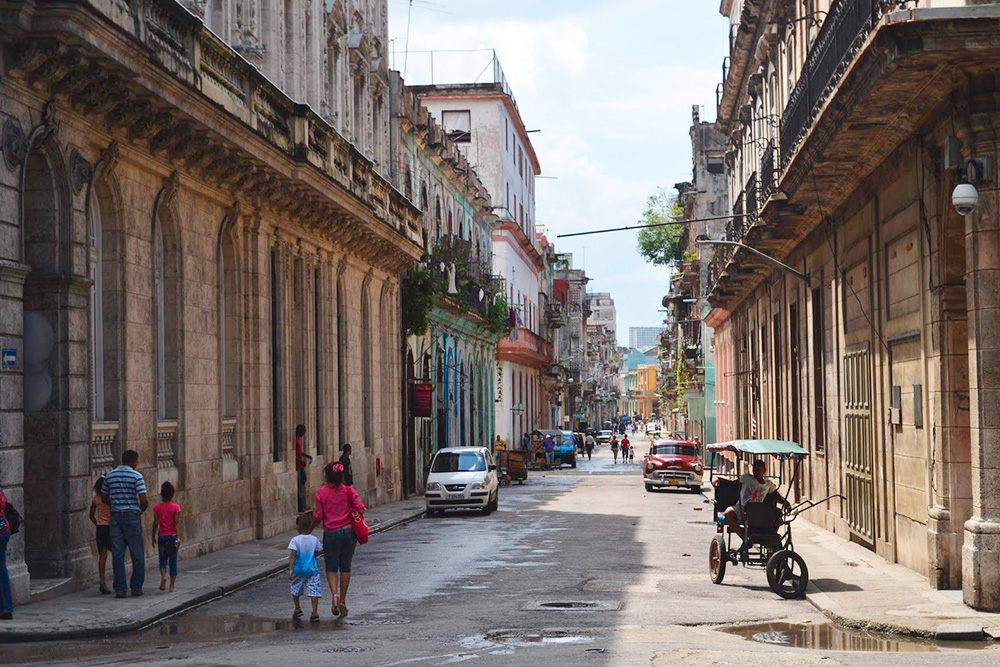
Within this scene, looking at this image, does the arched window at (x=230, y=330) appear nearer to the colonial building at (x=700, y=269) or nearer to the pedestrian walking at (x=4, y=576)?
the pedestrian walking at (x=4, y=576)

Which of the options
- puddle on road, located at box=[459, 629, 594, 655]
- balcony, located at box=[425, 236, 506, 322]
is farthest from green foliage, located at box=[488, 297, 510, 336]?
puddle on road, located at box=[459, 629, 594, 655]

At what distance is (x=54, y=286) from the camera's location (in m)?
16.5

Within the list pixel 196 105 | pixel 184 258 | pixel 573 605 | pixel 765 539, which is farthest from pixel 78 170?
pixel 765 539

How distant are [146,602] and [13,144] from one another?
5106 mm

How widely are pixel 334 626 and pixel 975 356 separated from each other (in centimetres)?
703

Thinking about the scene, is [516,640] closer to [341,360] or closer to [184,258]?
Result: [184,258]

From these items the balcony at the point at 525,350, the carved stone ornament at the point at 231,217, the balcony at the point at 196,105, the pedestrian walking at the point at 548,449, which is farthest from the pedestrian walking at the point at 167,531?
the pedestrian walking at the point at 548,449

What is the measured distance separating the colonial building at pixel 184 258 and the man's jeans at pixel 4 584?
97cm

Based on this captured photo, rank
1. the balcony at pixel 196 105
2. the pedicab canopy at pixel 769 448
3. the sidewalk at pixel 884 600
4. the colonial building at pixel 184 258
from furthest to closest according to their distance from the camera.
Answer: the pedicab canopy at pixel 769 448 → the colonial building at pixel 184 258 → the balcony at pixel 196 105 → the sidewalk at pixel 884 600

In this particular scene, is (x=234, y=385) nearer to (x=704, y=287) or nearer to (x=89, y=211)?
(x=89, y=211)

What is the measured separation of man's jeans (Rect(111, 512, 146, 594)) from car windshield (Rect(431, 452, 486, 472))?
1746 cm

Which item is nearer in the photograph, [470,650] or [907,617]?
[470,650]

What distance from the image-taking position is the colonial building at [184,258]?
16172 mm

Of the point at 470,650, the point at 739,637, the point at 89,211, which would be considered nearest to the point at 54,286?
the point at 89,211
